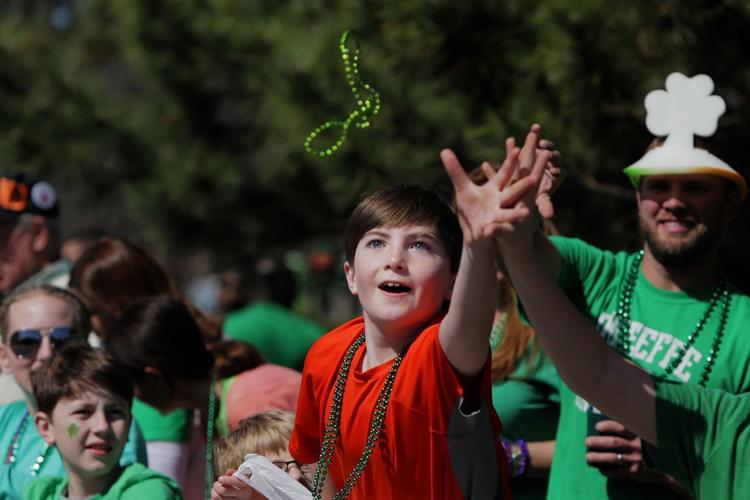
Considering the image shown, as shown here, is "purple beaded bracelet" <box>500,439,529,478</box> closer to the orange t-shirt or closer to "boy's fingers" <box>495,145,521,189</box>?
the orange t-shirt

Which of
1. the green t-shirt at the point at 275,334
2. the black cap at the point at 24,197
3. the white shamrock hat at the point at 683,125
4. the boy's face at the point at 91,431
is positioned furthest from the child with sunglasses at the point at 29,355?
the green t-shirt at the point at 275,334

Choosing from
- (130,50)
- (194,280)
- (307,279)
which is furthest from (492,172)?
(194,280)

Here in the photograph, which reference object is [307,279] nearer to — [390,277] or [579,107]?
[579,107]

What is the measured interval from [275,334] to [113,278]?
124 inches

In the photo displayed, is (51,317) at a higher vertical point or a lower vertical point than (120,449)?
higher

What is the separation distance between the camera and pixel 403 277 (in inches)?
108

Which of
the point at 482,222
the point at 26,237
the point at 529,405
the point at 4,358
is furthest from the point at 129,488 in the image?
the point at 26,237

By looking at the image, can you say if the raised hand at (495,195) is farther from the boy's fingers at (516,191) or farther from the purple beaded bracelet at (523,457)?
the purple beaded bracelet at (523,457)

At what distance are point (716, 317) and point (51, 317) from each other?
7.34ft

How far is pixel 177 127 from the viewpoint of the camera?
7.53 m

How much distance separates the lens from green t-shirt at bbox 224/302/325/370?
26.9 ft

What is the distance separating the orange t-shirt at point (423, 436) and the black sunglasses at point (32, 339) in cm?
184

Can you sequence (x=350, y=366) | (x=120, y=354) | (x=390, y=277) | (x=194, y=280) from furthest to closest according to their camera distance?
(x=194, y=280)
(x=120, y=354)
(x=350, y=366)
(x=390, y=277)

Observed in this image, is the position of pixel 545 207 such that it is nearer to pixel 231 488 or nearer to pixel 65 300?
pixel 231 488
